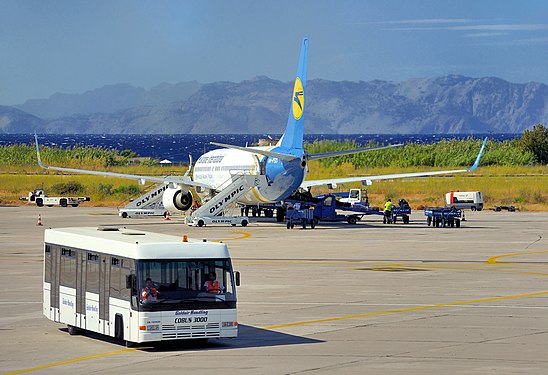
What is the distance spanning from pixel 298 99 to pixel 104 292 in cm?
5291

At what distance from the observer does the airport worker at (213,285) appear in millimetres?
25078

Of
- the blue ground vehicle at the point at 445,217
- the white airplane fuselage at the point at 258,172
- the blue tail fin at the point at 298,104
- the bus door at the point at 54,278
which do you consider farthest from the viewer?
the blue tail fin at the point at 298,104

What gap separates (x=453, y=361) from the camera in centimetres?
2345

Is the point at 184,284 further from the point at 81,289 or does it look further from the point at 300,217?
the point at 300,217

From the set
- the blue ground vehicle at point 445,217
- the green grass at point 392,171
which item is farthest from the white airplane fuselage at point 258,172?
the green grass at point 392,171

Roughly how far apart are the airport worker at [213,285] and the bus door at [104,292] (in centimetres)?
236

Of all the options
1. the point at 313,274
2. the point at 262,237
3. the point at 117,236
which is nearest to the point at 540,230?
the point at 262,237

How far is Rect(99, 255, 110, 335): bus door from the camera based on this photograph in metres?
25.5

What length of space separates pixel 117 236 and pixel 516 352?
9952 millimetres

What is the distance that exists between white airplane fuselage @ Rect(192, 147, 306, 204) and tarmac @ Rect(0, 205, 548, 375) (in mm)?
12969

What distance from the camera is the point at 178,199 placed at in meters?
83.2

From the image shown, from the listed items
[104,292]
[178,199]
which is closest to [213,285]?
[104,292]

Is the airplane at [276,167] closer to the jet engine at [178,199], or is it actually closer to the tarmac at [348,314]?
the jet engine at [178,199]

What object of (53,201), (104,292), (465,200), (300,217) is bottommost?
(104,292)
